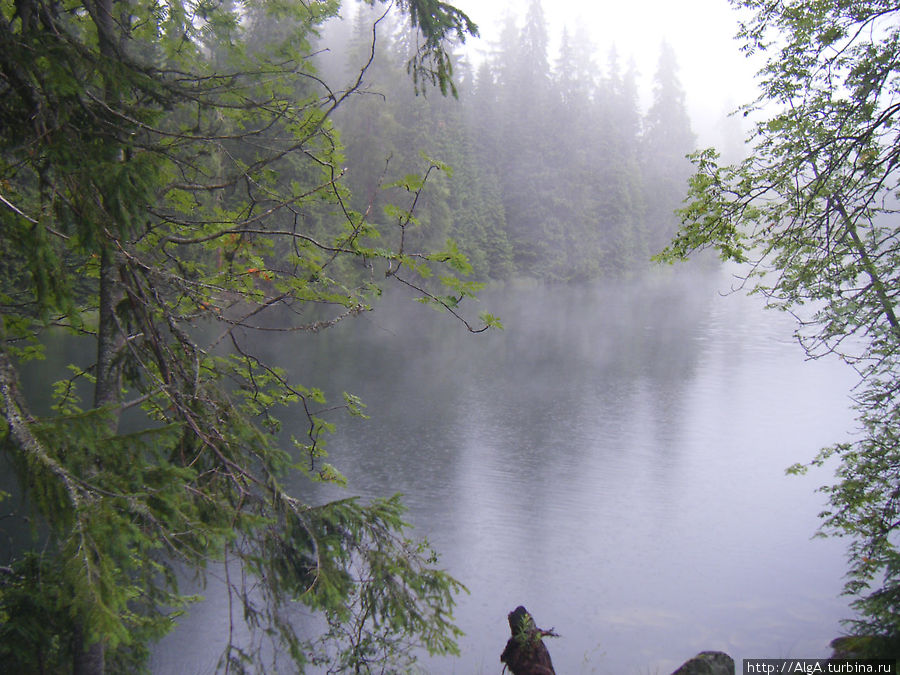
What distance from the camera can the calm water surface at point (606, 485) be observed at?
8.66 meters

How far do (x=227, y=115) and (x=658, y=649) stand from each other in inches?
306

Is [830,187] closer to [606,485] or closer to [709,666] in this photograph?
[709,666]

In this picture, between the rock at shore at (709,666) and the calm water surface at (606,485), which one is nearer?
the rock at shore at (709,666)

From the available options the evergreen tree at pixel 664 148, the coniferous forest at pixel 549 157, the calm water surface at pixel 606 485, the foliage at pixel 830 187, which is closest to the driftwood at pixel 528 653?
the foliage at pixel 830 187

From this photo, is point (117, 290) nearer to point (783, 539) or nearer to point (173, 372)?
point (173, 372)

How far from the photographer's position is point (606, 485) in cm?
1322

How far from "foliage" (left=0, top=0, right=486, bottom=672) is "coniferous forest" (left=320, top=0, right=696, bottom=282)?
34118mm

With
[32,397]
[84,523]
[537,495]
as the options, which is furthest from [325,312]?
[84,523]

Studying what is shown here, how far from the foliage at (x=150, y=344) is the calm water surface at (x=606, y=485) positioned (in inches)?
197

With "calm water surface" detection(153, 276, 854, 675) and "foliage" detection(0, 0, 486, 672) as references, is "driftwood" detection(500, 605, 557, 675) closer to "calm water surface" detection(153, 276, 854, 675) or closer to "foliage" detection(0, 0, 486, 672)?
"foliage" detection(0, 0, 486, 672)

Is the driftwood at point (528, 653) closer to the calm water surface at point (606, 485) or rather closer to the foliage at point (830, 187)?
the foliage at point (830, 187)

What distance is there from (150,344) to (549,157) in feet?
152

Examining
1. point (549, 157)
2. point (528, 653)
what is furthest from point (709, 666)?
point (549, 157)

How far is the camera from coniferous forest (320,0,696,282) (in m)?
42.7
